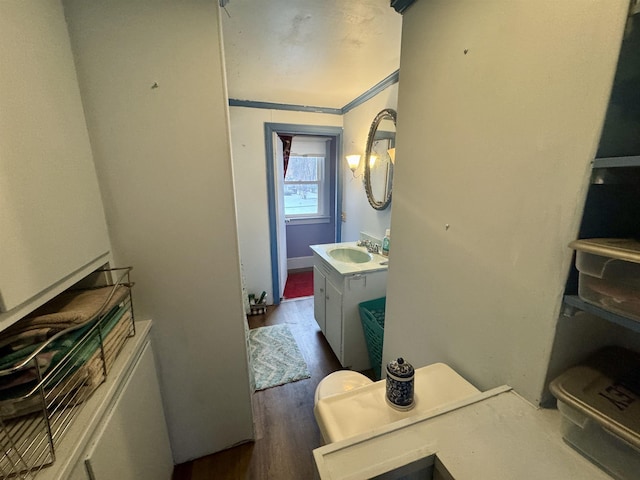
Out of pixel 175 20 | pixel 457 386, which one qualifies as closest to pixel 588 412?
pixel 457 386

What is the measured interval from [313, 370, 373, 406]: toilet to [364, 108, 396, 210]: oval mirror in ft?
4.45

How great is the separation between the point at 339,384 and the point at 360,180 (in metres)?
1.85

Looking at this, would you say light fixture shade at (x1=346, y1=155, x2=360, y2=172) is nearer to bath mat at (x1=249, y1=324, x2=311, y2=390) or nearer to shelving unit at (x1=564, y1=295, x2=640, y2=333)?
bath mat at (x1=249, y1=324, x2=311, y2=390)

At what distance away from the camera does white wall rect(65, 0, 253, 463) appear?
91cm

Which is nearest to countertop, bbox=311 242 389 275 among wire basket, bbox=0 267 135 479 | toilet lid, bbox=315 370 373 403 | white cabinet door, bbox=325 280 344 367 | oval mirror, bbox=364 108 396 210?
white cabinet door, bbox=325 280 344 367

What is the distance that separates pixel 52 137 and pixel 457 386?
1.39m

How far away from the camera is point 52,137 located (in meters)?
0.73

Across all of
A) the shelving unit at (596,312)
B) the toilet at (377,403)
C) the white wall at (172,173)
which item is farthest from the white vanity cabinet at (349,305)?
the shelving unit at (596,312)

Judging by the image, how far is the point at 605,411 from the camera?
0.50 metres

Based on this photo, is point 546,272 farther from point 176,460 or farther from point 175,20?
point 176,460

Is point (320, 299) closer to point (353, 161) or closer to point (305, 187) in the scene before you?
point (353, 161)

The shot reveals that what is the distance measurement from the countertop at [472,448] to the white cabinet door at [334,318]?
49.1 inches

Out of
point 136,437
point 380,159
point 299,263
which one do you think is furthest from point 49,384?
point 299,263

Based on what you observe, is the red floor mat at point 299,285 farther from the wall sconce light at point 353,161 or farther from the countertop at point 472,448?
the countertop at point 472,448
